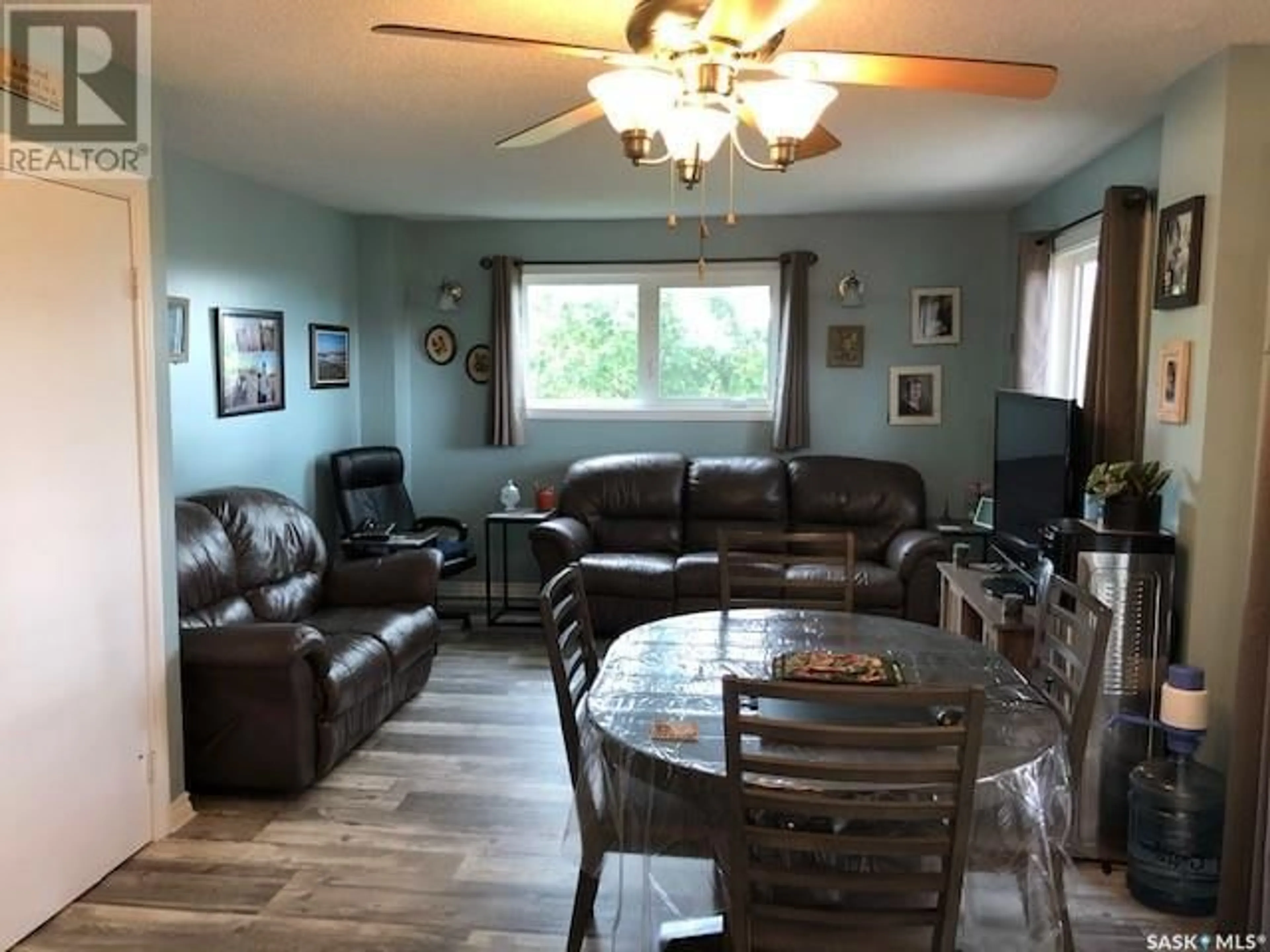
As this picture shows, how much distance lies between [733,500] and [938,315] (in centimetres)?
167

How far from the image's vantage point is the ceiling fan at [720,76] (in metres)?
1.90

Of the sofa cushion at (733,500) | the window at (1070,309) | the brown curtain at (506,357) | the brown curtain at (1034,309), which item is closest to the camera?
the window at (1070,309)

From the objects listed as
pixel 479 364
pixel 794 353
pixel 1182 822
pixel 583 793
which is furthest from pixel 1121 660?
pixel 479 364

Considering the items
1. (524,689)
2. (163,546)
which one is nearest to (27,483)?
(163,546)

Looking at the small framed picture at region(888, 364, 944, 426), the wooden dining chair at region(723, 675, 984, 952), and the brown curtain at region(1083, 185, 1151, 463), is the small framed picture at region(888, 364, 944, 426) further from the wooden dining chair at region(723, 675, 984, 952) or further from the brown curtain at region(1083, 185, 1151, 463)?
the wooden dining chair at region(723, 675, 984, 952)

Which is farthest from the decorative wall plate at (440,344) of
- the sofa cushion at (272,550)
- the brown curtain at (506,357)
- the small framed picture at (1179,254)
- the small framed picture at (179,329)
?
the small framed picture at (1179,254)

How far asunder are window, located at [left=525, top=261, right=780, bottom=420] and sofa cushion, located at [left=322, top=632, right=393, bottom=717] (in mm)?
2684

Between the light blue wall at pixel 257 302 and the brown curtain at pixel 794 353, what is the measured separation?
8.65ft

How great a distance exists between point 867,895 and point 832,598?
2754 mm

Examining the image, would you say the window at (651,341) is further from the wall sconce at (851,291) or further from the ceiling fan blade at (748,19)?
the ceiling fan blade at (748,19)

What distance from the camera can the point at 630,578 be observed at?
5402 mm

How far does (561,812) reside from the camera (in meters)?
3.46

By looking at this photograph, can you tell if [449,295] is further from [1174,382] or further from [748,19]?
[748,19]
